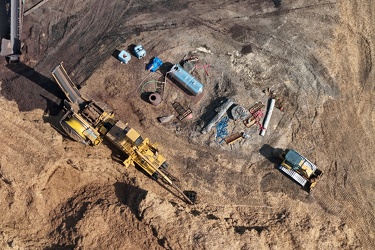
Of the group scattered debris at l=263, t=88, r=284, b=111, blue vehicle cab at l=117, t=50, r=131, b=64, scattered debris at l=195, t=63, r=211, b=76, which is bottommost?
blue vehicle cab at l=117, t=50, r=131, b=64

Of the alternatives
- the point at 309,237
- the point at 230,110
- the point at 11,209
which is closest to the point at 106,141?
the point at 11,209

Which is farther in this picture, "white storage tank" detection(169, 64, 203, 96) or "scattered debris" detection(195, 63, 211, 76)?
"scattered debris" detection(195, 63, 211, 76)

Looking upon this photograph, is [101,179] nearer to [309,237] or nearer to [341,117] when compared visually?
[309,237]

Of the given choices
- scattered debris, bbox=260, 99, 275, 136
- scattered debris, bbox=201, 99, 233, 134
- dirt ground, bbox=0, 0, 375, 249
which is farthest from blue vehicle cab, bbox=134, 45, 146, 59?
scattered debris, bbox=260, 99, 275, 136

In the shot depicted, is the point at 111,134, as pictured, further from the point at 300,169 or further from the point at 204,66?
the point at 300,169

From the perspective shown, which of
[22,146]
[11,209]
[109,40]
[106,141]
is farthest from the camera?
[109,40]

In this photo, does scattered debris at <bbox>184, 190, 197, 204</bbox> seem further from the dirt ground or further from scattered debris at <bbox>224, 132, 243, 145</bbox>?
scattered debris at <bbox>224, 132, 243, 145</bbox>
